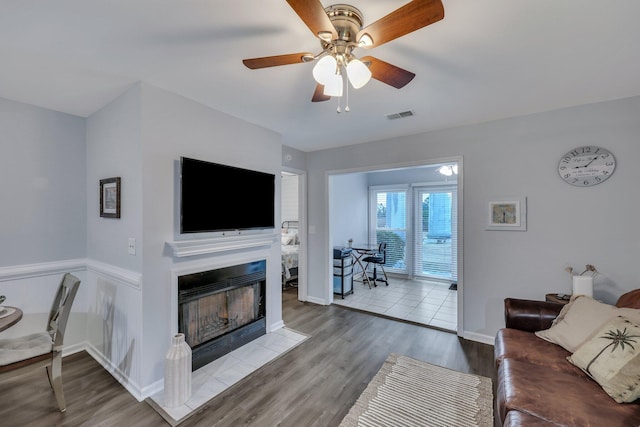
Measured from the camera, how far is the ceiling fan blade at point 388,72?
1.50m

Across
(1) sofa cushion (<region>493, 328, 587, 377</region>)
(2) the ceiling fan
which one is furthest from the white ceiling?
(1) sofa cushion (<region>493, 328, 587, 377</region>)

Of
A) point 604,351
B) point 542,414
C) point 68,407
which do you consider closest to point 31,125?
point 68,407

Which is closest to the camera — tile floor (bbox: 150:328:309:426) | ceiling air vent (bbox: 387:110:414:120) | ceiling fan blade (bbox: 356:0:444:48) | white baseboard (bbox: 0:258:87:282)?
ceiling fan blade (bbox: 356:0:444:48)

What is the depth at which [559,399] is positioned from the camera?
1.43 metres

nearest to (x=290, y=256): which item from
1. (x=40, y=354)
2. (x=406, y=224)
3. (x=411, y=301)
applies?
(x=411, y=301)

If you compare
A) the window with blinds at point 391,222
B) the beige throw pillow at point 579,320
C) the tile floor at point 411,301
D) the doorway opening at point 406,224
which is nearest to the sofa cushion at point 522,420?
the beige throw pillow at point 579,320

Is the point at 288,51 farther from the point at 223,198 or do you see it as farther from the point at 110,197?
the point at 110,197

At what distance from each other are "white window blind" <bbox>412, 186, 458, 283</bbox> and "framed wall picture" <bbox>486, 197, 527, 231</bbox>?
2.66 m

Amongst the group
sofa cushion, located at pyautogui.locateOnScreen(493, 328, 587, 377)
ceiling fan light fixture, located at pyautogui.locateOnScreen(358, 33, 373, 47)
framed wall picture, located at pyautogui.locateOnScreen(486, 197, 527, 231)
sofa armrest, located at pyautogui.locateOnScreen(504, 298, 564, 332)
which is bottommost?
sofa cushion, located at pyautogui.locateOnScreen(493, 328, 587, 377)

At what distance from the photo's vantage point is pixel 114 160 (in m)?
2.49

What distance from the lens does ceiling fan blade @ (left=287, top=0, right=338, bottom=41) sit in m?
1.09

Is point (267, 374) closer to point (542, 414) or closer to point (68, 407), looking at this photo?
point (68, 407)

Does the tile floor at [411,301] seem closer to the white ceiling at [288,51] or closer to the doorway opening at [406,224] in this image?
the doorway opening at [406,224]

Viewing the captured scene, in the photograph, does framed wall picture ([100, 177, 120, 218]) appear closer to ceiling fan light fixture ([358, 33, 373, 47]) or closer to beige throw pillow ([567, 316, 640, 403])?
ceiling fan light fixture ([358, 33, 373, 47])
